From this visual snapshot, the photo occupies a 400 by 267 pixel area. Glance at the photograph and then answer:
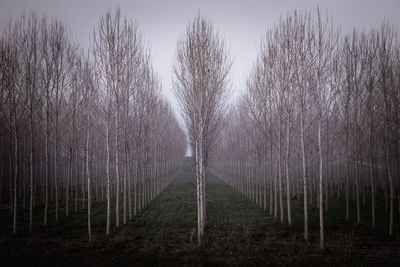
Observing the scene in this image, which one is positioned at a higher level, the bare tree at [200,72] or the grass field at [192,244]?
the bare tree at [200,72]

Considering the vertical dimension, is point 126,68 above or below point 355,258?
above

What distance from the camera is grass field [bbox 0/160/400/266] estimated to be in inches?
240

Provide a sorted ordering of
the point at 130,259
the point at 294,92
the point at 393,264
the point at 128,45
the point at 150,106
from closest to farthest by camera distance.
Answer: the point at 393,264 < the point at 130,259 < the point at 294,92 < the point at 128,45 < the point at 150,106

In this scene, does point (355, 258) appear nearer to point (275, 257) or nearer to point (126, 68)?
point (275, 257)

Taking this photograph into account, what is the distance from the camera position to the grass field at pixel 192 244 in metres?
6.10

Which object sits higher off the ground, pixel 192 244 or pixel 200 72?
pixel 200 72

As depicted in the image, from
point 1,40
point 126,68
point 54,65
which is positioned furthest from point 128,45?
point 1,40

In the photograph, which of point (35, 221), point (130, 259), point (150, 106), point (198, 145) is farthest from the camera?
point (150, 106)

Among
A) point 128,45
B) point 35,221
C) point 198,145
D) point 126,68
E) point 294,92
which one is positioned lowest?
point 35,221

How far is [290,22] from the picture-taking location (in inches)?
342

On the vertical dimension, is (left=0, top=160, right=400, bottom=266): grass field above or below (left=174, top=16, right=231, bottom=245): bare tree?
below

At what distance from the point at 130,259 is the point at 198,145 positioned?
408 centimetres

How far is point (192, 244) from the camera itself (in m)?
7.34

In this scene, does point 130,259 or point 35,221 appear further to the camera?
point 35,221
